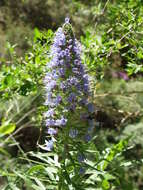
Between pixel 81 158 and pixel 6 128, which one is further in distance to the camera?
pixel 81 158

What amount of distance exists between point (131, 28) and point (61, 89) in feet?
2.10

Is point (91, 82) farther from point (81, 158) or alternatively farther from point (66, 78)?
point (81, 158)

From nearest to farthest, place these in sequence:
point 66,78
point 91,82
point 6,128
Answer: point 6,128 → point 66,78 → point 91,82

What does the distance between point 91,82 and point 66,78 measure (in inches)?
7.9

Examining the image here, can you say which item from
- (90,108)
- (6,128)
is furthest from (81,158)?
(6,128)

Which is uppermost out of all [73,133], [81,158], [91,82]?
[91,82]

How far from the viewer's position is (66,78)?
1.71 m

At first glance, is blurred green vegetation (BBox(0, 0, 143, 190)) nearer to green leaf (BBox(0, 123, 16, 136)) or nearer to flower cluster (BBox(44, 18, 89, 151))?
green leaf (BBox(0, 123, 16, 136))

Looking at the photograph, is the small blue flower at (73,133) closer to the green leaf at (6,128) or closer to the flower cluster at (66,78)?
the flower cluster at (66,78)

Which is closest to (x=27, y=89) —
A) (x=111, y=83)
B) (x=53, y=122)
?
(x=53, y=122)

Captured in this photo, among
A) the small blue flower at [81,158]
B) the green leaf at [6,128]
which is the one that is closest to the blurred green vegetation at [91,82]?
the green leaf at [6,128]

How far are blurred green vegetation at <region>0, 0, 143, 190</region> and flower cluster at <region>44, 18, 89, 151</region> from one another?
0.14 m

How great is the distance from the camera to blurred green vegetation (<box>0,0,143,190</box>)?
6.12 feet

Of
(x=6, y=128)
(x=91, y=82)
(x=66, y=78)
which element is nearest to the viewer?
(x=6, y=128)
